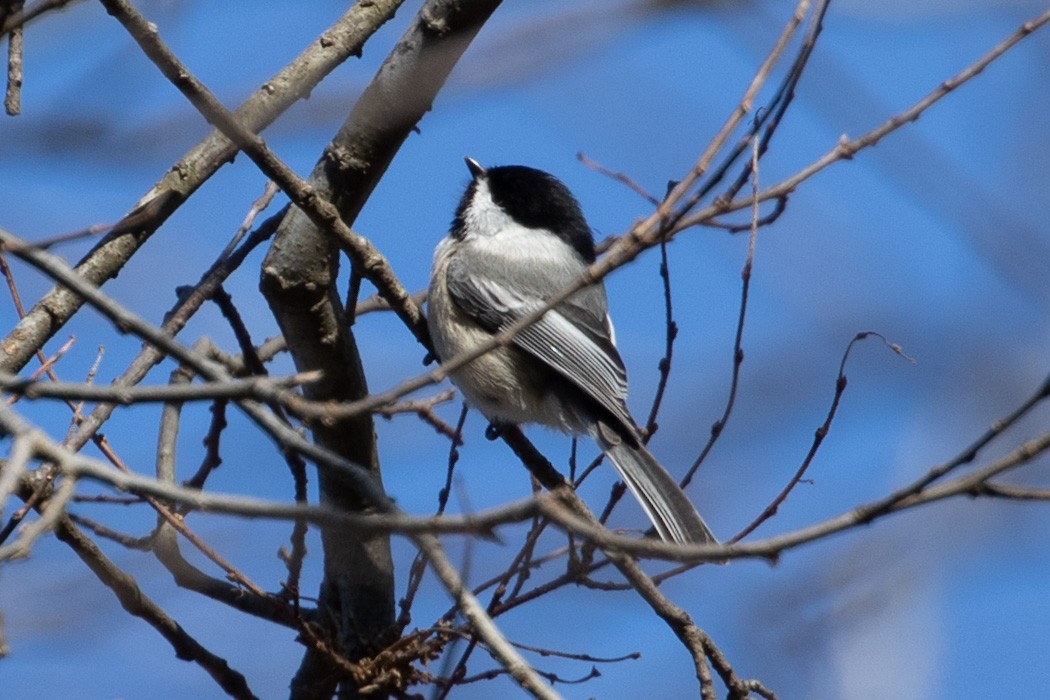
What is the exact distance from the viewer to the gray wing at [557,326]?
12.2ft

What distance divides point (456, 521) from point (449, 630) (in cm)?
136

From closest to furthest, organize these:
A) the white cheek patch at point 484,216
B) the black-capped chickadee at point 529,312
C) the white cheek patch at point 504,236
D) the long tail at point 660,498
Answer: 1. the long tail at point 660,498
2. the black-capped chickadee at point 529,312
3. the white cheek patch at point 504,236
4. the white cheek patch at point 484,216

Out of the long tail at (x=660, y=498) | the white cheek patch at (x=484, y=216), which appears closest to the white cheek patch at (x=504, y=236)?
the white cheek patch at (x=484, y=216)

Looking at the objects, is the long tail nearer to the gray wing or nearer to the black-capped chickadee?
the black-capped chickadee

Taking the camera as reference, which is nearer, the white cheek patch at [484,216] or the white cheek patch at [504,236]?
the white cheek patch at [504,236]

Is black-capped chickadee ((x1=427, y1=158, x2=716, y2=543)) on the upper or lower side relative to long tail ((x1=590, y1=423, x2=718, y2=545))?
upper

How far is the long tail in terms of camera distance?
119 inches

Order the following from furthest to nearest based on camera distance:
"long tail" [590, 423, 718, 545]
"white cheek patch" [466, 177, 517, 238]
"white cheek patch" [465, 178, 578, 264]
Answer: "white cheek patch" [466, 177, 517, 238]
"white cheek patch" [465, 178, 578, 264]
"long tail" [590, 423, 718, 545]

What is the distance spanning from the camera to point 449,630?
2.61 metres

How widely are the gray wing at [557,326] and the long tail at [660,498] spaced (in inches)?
12.6

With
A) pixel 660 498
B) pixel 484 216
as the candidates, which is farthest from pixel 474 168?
pixel 660 498

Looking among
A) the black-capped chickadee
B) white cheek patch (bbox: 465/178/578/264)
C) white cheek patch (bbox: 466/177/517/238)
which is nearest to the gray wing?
the black-capped chickadee

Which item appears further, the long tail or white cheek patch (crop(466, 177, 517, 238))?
white cheek patch (crop(466, 177, 517, 238))

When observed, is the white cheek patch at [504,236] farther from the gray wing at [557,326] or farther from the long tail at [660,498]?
the long tail at [660,498]
